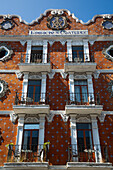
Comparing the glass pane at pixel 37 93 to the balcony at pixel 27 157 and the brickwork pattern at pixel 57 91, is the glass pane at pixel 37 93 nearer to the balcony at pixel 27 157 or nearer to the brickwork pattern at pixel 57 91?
the brickwork pattern at pixel 57 91

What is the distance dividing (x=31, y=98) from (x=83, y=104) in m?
3.82

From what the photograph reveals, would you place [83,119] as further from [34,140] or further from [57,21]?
[57,21]

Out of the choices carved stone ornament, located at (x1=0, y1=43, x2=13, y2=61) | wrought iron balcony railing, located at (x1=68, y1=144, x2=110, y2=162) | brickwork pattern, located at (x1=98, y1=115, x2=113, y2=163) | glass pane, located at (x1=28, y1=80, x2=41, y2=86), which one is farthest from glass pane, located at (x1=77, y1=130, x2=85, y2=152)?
carved stone ornament, located at (x1=0, y1=43, x2=13, y2=61)

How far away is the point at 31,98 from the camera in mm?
15969

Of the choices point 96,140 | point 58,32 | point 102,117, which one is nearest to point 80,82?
point 102,117

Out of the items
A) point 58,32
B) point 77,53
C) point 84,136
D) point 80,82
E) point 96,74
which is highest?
point 58,32

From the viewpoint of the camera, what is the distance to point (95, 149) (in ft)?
45.3

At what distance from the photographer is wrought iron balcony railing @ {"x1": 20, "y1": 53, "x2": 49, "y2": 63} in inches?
701

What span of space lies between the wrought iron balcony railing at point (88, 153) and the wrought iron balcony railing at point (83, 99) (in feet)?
10.2

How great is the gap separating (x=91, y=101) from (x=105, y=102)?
1212 millimetres

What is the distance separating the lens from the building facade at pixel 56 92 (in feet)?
44.9

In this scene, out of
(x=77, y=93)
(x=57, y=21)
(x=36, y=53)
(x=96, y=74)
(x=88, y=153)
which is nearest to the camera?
(x=88, y=153)

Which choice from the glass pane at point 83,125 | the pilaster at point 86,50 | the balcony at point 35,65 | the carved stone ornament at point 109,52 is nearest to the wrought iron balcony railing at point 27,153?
the glass pane at point 83,125

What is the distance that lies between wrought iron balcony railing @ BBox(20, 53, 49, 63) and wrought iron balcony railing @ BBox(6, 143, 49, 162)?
22.9 ft
